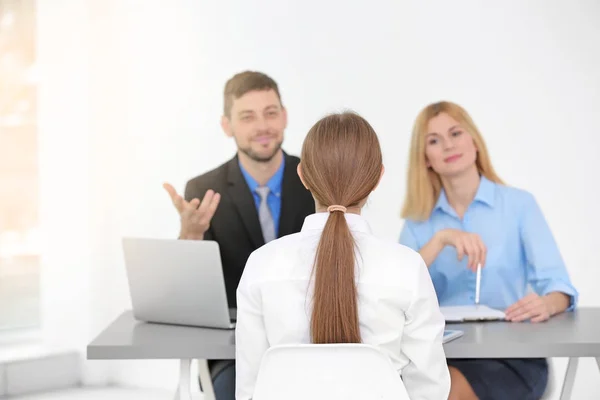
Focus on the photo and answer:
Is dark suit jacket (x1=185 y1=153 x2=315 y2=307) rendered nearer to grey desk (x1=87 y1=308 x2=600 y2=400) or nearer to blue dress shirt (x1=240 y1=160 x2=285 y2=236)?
blue dress shirt (x1=240 y1=160 x2=285 y2=236)

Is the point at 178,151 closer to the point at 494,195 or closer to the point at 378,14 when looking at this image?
the point at 378,14

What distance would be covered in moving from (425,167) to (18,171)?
7.83 feet

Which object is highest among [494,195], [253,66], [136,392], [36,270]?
[253,66]

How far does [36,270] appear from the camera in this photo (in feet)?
→ 16.4

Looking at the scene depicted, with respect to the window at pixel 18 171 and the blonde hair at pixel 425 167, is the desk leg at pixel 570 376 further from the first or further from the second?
the window at pixel 18 171

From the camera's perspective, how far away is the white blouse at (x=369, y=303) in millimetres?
1797

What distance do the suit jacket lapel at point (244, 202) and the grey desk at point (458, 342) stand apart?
5.93ft

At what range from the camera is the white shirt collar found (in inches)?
74.4

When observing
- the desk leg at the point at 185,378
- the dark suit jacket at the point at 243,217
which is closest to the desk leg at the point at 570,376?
the desk leg at the point at 185,378

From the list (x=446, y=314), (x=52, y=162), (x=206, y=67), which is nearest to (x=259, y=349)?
(x=446, y=314)

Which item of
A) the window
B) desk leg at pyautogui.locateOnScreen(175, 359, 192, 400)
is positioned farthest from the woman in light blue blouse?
the window

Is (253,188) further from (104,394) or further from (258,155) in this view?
(104,394)

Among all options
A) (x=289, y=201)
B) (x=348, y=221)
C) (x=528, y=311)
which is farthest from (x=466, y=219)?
(x=348, y=221)

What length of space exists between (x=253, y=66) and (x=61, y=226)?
1.52m
